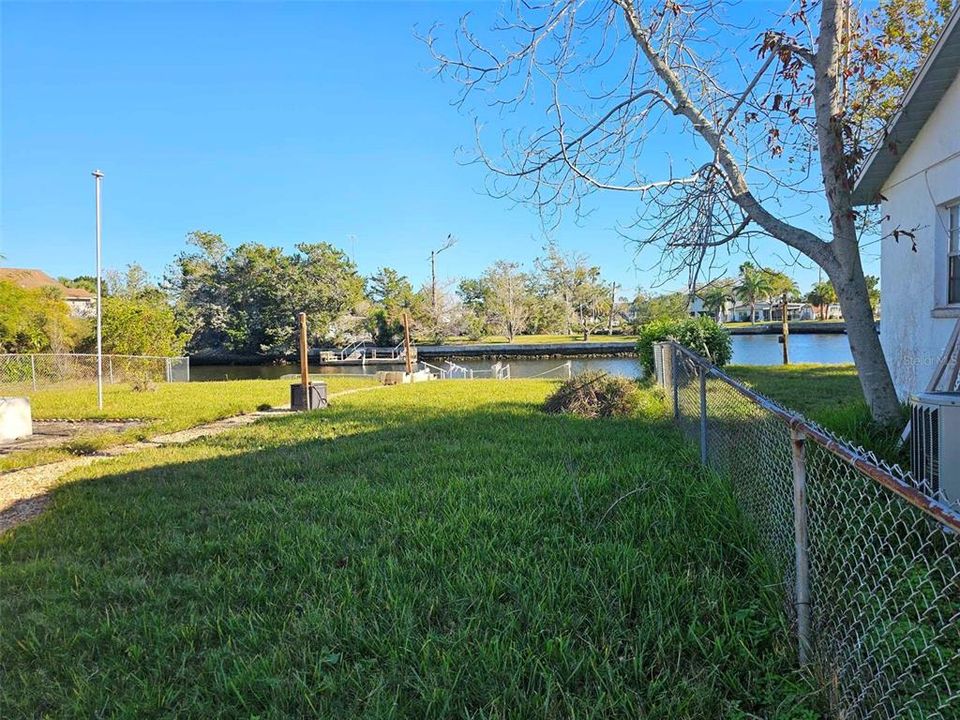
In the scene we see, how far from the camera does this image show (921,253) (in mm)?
6348

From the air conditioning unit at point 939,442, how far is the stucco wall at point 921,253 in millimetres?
2482

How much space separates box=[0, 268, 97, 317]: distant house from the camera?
124ft

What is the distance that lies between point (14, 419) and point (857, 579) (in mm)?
10716

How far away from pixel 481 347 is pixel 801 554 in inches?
1922

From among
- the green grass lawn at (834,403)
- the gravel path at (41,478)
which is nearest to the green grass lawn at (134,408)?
the gravel path at (41,478)

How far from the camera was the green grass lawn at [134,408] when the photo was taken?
7.66 meters

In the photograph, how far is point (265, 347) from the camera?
49656 mm

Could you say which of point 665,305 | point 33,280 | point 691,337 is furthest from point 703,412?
point 33,280

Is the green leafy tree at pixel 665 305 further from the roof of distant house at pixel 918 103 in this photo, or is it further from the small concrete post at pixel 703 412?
the roof of distant house at pixel 918 103

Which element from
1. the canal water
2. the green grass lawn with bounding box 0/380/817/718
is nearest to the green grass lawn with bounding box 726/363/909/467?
the green grass lawn with bounding box 0/380/817/718

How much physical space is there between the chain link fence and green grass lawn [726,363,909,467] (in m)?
17.3

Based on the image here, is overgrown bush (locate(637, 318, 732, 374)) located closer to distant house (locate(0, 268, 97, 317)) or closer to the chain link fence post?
the chain link fence post

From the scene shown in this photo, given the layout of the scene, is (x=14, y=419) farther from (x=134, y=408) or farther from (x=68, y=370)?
(x=68, y=370)

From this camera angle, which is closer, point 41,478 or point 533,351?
point 41,478
